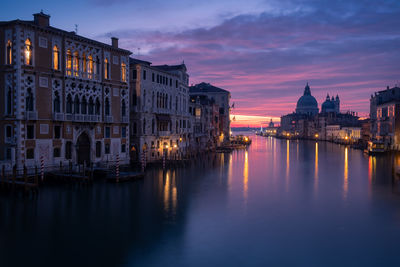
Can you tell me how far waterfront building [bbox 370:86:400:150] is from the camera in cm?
7494

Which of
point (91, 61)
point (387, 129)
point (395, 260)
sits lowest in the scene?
point (395, 260)

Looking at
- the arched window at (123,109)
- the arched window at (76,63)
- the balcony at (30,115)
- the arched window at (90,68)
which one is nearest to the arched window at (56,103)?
the balcony at (30,115)

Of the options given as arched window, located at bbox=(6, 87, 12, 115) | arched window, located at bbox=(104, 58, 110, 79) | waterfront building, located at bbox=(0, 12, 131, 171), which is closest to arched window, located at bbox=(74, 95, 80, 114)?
waterfront building, located at bbox=(0, 12, 131, 171)

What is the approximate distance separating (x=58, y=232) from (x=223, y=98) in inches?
3395

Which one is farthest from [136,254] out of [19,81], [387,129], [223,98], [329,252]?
[223,98]

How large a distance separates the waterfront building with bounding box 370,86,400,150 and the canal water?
168 feet

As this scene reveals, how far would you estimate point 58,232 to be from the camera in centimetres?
1658

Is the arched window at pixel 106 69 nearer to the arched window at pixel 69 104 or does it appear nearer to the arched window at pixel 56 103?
the arched window at pixel 69 104

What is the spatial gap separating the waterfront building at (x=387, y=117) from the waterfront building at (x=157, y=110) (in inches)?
1814

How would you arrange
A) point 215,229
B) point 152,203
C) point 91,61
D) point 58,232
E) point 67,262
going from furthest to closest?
1. point 91,61
2. point 152,203
3. point 215,229
4. point 58,232
5. point 67,262

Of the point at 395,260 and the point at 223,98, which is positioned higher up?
the point at 223,98

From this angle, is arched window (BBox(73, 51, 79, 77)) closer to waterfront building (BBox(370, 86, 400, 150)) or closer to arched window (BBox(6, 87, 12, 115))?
arched window (BBox(6, 87, 12, 115))

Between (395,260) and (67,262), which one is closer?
(67,262)

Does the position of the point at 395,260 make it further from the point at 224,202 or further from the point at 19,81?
the point at 19,81
